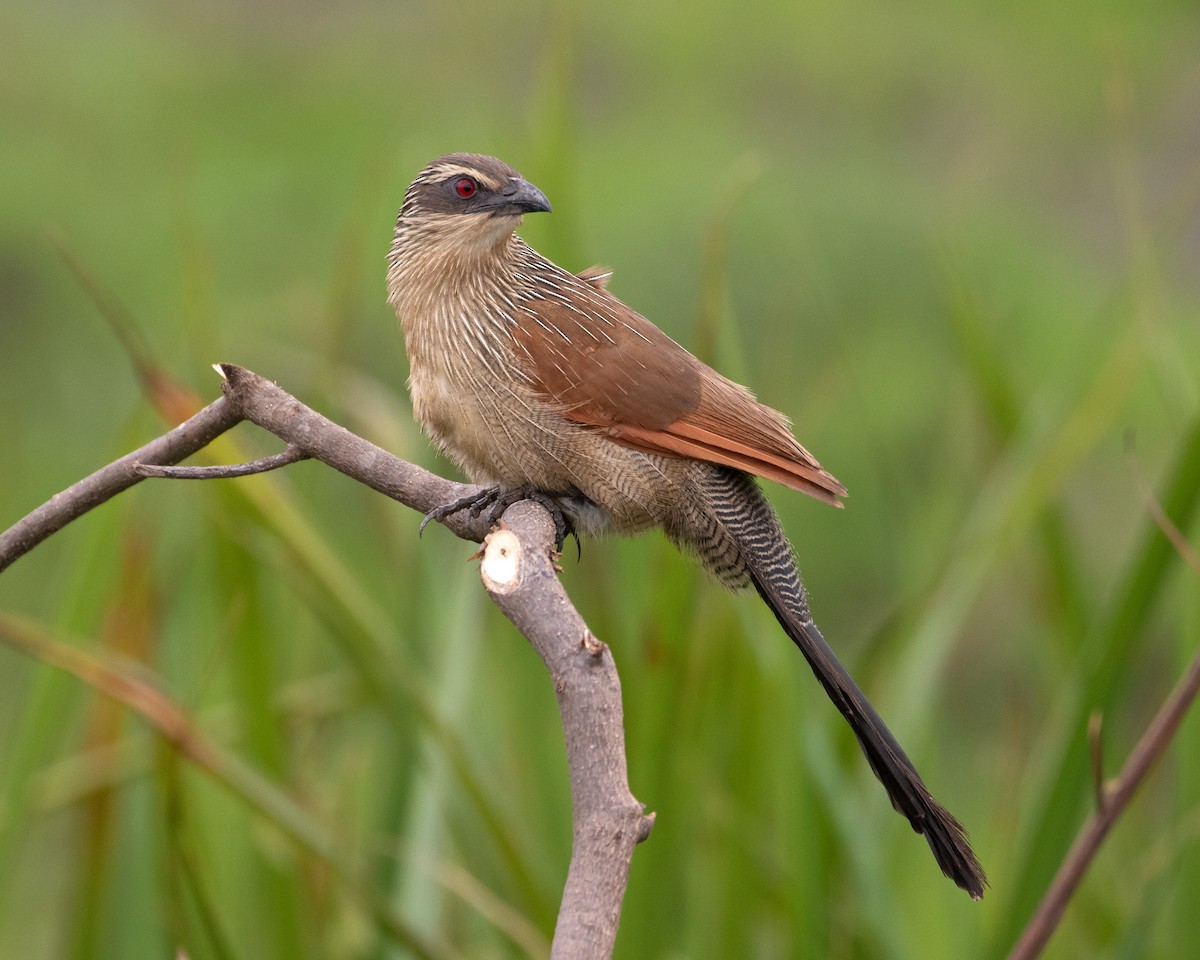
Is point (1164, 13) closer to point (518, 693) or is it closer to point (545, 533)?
point (518, 693)

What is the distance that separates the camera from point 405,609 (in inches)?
95.7

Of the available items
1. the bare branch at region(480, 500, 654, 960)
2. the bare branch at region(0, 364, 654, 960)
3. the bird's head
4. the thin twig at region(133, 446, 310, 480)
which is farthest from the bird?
the bare branch at region(480, 500, 654, 960)

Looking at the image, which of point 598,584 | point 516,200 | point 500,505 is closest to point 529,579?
point 500,505

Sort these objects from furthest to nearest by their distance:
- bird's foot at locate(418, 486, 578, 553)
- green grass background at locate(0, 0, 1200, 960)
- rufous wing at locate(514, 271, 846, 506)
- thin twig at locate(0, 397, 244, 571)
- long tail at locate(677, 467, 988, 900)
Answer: green grass background at locate(0, 0, 1200, 960) → rufous wing at locate(514, 271, 846, 506) → bird's foot at locate(418, 486, 578, 553) → long tail at locate(677, 467, 988, 900) → thin twig at locate(0, 397, 244, 571)

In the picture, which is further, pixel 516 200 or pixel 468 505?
pixel 516 200

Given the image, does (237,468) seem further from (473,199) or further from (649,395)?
(473,199)

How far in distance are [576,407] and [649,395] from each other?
0.09 m

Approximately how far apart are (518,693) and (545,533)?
107cm

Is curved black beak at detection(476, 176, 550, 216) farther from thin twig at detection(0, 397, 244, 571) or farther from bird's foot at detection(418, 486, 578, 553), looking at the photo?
thin twig at detection(0, 397, 244, 571)

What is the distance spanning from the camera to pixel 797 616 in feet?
5.40

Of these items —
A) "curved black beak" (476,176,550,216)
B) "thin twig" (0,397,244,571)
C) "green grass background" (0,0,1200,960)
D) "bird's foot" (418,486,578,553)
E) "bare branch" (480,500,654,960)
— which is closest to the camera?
"bare branch" (480,500,654,960)

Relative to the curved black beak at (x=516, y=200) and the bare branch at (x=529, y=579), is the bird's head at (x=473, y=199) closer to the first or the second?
the curved black beak at (x=516, y=200)

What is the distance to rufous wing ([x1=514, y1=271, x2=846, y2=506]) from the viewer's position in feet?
5.36

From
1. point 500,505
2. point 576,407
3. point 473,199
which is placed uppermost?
point 473,199
